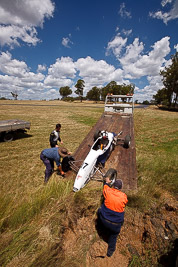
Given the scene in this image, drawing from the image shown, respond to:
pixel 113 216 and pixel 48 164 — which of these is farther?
pixel 48 164

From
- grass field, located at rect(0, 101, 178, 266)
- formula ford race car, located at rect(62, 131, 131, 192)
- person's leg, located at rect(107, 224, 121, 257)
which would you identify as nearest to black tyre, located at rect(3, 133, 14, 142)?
grass field, located at rect(0, 101, 178, 266)

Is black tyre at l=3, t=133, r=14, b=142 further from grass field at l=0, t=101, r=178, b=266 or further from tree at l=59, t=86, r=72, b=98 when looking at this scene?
tree at l=59, t=86, r=72, b=98

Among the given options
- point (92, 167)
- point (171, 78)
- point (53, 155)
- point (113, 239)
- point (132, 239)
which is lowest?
point (132, 239)

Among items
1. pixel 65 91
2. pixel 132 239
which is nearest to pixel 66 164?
pixel 132 239

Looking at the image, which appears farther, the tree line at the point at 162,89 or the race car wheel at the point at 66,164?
the tree line at the point at 162,89

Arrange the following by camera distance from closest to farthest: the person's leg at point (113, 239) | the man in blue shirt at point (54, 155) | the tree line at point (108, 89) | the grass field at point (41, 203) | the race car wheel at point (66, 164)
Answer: the grass field at point (41, 203) < the person's leg at point (113, 239) < the man in blue shirt at point (54, 155) < the race car wheel at point (66, 164) < the tree line at point (108, 89)

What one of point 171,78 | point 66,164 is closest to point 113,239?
point 66,164

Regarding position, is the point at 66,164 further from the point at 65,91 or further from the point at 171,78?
the point at 65,91

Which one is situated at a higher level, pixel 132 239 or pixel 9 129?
pixel 9 129

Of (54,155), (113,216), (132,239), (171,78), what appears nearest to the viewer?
(113,216)

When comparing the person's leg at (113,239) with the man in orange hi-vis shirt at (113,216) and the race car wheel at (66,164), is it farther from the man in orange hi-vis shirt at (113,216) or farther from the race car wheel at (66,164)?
the race car wheel at (66,164)

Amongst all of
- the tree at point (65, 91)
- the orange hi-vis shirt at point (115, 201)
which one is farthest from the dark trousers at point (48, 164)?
the tree at point (65, 91)

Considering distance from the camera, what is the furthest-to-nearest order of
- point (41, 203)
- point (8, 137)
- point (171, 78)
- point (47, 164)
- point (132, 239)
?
point (171, 78) < point (8, 137) < point (47, 164) < point (41, 203) < point (132, 239)

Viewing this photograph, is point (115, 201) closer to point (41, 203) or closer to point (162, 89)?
point (41, 203)
